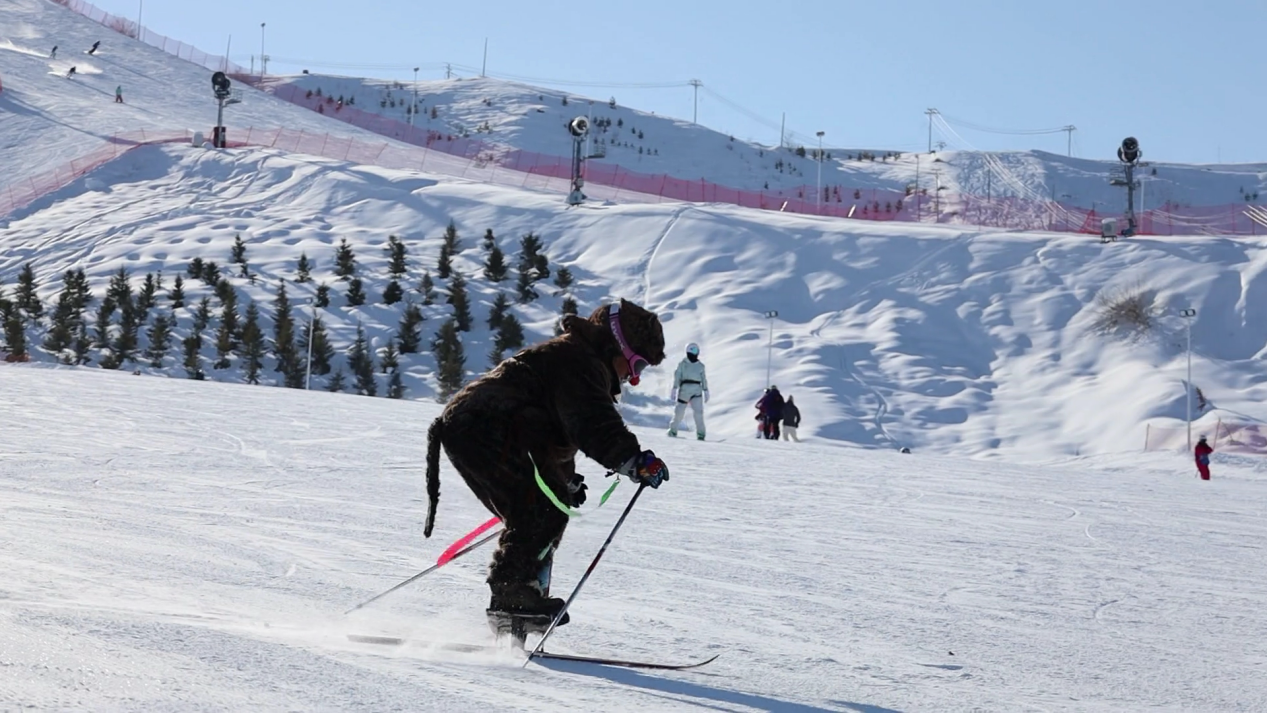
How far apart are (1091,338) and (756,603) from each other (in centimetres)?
2556

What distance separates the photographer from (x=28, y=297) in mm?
32188

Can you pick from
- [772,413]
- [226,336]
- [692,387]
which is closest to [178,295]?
[226,336]

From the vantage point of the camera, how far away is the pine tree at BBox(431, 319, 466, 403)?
27.5m

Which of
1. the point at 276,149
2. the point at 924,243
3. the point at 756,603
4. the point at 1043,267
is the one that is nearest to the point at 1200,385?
the point at 1043,267

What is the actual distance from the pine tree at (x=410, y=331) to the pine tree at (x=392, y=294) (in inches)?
37.8

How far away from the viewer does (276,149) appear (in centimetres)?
4744

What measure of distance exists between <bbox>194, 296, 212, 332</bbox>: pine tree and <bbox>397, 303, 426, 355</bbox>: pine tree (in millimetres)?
4324

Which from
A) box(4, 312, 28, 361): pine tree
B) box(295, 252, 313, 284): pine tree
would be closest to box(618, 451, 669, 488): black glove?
box(4, 312, 28, 361): pine tree

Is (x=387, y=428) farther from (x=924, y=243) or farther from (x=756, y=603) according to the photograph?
(x=924, y=243)

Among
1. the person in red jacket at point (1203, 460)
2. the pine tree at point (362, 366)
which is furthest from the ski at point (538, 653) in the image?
the pine tree at point (362, 366)

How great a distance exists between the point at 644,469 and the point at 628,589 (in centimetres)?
186

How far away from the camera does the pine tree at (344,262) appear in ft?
112

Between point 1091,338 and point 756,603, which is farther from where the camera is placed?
point 1091,338

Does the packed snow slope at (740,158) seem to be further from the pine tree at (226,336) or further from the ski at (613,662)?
the ski at (613,662)
